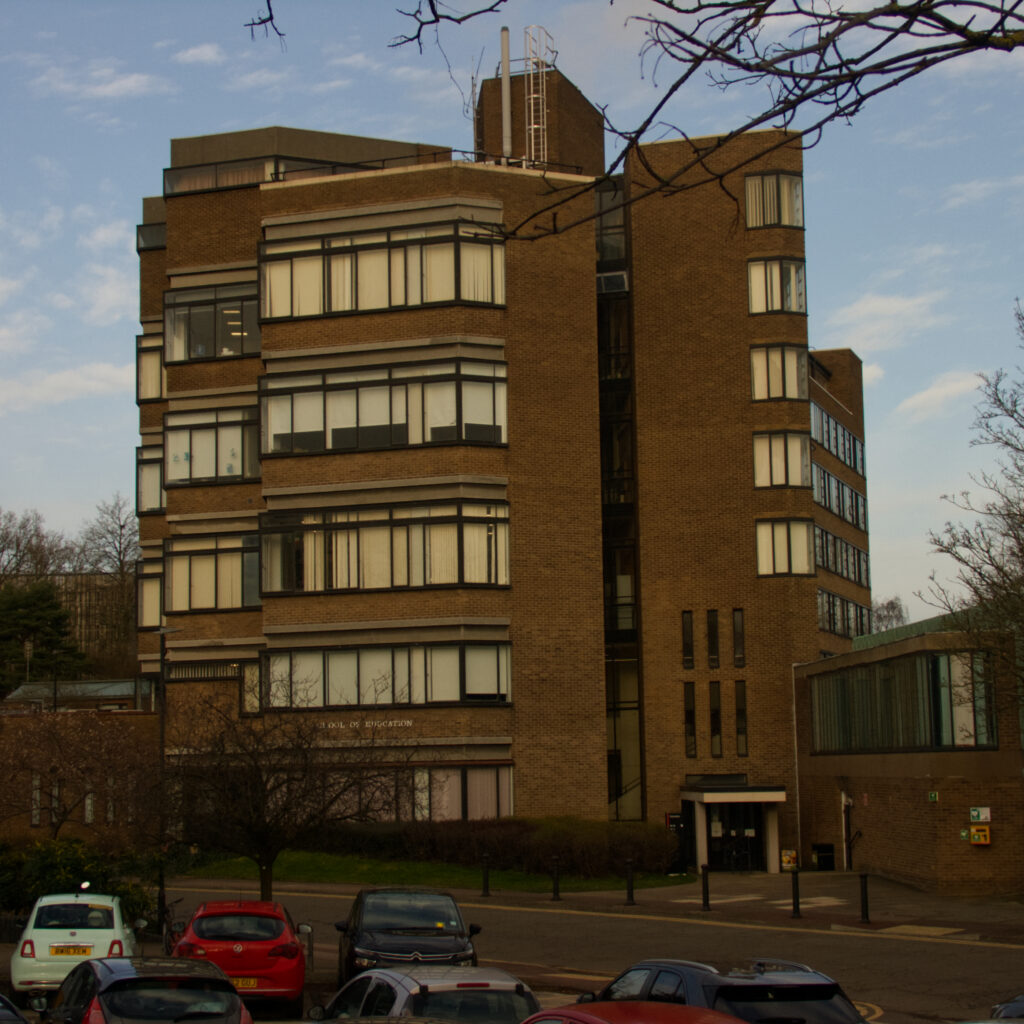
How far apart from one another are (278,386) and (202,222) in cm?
698

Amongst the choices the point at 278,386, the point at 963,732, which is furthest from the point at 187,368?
the point at 963,732

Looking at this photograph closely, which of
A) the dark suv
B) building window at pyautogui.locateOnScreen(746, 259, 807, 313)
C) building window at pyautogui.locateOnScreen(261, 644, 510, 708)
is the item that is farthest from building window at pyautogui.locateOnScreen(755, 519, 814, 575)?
the dark suv

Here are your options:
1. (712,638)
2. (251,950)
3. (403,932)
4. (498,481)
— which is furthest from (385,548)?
(251,950)

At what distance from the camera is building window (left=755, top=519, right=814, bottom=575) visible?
44.6 metres

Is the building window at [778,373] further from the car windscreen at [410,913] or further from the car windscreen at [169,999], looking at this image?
the car windscreen at [169,999]

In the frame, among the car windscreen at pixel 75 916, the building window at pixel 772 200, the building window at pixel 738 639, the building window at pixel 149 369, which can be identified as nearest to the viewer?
the car windscreen at pixel 75 916

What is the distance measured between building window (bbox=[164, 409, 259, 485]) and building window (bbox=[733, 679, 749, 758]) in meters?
15.9

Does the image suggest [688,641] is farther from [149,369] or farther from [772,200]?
[149,369]

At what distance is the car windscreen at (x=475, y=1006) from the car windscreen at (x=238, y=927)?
25.6 feet

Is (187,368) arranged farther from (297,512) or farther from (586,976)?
(586,976)

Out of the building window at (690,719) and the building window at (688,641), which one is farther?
the building window at (688,641)

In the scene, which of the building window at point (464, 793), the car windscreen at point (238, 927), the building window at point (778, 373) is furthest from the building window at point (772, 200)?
the car windscreen at point (238, 927)

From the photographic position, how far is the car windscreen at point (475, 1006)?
11422 millimetres

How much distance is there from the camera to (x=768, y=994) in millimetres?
10727
